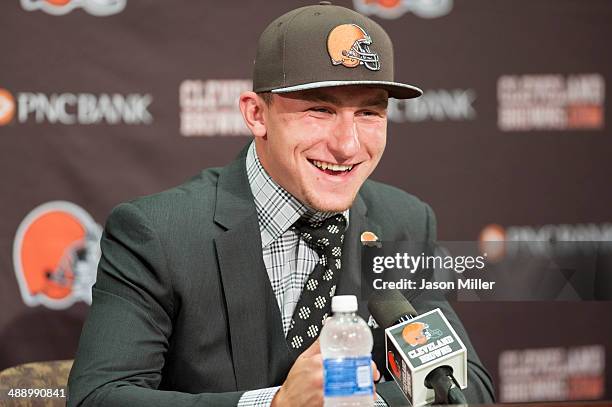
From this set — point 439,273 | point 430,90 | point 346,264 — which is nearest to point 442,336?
point 439,273

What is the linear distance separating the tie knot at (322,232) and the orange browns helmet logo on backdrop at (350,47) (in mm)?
421

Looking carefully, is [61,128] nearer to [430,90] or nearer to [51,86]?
[51,86]

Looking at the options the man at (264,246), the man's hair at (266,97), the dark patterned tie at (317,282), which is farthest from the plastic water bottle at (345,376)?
the man's hair at (266,97)

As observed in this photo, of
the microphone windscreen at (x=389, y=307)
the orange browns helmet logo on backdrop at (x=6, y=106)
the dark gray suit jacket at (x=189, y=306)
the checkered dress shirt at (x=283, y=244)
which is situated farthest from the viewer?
the orange browns helmet logo on backdrop at (x=6, y=106)

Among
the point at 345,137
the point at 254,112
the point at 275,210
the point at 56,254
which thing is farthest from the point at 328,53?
the point at 56,254

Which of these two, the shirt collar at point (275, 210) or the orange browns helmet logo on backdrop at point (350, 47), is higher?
the orange browns helmet logo on backdrop at point (350, 47)

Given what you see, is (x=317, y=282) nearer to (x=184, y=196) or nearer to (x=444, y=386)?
(x=184, y=196)

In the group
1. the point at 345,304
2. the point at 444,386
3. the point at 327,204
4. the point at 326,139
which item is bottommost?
the point at 444,386

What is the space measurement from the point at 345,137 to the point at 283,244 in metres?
0.32

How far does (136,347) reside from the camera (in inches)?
73.0

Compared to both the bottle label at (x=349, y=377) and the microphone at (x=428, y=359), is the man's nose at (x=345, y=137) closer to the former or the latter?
the microphone at (x=428, y=359)

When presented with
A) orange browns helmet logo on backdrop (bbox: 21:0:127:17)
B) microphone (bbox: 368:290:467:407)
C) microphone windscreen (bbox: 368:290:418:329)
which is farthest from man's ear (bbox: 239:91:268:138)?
orange browns helmet logo on backdrop (bbox: 21:0:127:17)

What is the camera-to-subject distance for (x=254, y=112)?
2.14 m

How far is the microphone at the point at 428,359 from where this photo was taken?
1493 mm
